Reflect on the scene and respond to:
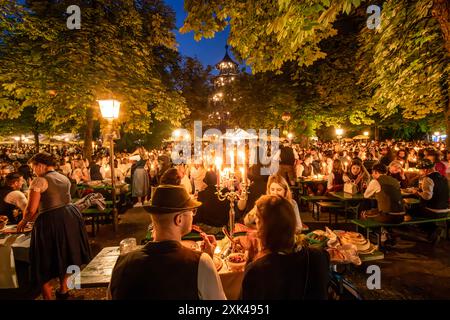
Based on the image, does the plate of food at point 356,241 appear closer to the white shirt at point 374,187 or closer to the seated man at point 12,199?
the white shirt at point 374,187

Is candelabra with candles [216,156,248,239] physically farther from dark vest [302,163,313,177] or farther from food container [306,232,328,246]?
dark vest [302,163,313,177]

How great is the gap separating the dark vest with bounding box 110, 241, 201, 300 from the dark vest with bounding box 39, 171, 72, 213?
3192mm

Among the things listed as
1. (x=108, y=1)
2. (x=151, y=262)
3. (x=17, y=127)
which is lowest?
(x=151, y=262)

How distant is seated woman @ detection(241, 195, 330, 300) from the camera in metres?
1.92

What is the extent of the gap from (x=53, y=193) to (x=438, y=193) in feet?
26.7

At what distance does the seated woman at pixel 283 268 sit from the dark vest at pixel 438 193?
234 inches

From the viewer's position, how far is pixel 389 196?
19.5 ft

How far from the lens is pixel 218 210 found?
19.7 feet

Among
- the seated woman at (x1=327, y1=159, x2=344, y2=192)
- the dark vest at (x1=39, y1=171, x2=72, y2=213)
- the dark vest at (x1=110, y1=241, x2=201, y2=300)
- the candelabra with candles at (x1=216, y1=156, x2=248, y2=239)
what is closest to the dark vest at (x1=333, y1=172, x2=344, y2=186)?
the seated woman at (x1=327, y1=159, x2=344, y2=192)

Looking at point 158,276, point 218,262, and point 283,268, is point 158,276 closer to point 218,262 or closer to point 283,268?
point 283,268

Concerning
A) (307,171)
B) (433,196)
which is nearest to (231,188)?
(433,196)
